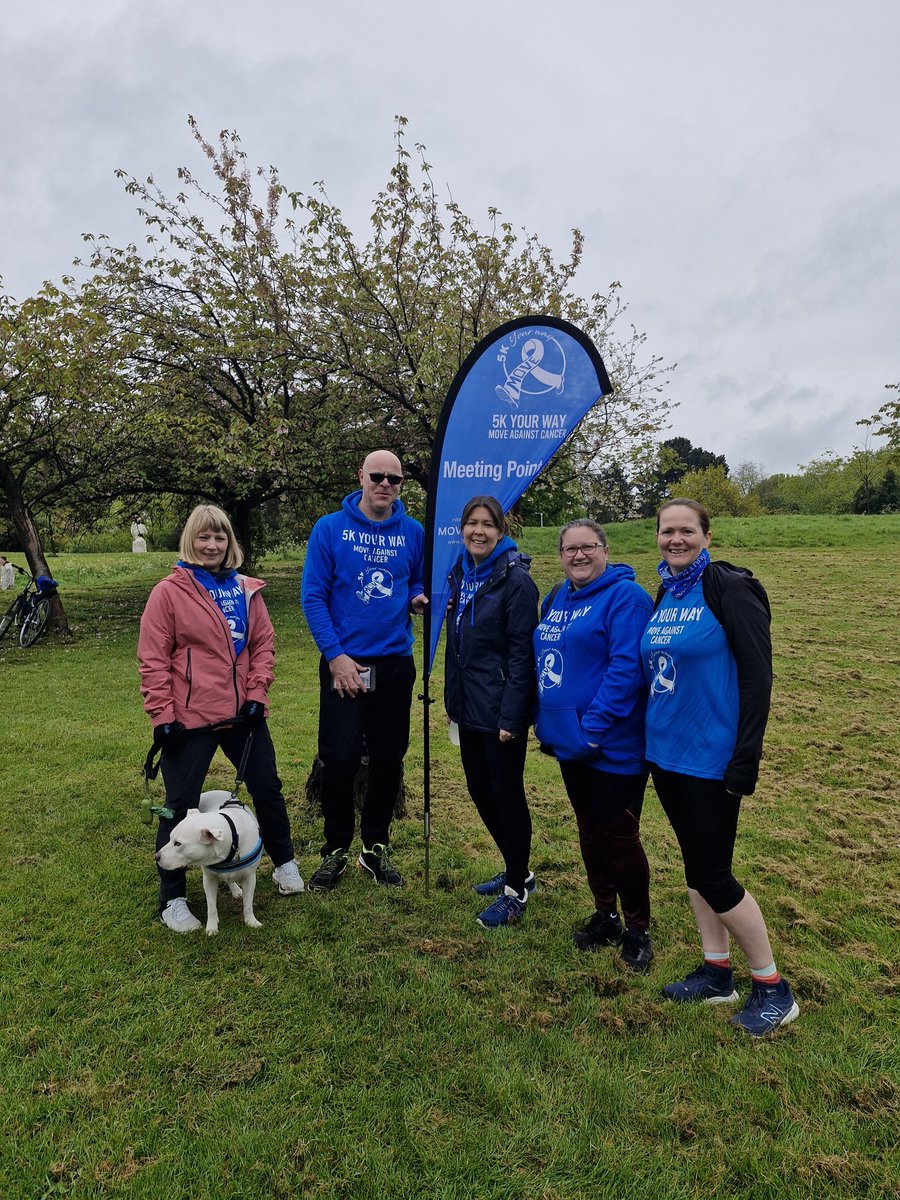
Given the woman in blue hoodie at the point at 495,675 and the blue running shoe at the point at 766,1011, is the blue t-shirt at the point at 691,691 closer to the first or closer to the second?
the woman in blue hoodie at the point at 495,675

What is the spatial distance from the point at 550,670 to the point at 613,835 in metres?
0.83

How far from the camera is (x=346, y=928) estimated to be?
11.8 ft

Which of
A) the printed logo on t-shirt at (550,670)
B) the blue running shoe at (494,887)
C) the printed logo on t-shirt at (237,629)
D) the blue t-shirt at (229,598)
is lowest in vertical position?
the blue running shoe at (494,887)

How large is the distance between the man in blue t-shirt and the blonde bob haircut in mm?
422

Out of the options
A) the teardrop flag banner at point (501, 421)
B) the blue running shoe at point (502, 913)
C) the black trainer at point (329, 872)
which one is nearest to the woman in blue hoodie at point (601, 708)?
the blue running shoe at point (502, 913)

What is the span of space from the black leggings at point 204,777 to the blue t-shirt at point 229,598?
51cm

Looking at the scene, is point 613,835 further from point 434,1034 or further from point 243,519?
point 243,519

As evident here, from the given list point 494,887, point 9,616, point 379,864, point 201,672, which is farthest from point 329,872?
point 9,616

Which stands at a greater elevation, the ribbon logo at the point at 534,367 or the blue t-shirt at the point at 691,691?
the ribbon logo at the point at 534,367

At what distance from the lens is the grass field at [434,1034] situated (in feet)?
7.27

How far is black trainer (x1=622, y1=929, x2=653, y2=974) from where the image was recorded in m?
3.24

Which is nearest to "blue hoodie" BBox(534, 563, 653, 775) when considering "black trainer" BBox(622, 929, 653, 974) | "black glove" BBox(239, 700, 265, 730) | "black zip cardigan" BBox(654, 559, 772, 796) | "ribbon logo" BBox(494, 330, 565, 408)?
"black zip cardigan" BBox(654, 559, 772, 796)

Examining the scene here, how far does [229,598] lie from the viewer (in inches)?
146

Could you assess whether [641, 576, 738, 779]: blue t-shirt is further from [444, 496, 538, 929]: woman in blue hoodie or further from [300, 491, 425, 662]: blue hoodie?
[300, 491, 425, 662]: blue hoodie
